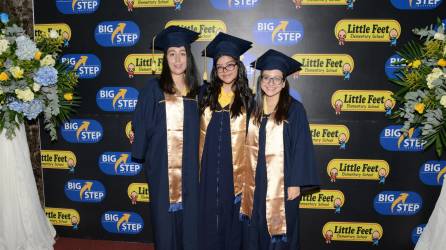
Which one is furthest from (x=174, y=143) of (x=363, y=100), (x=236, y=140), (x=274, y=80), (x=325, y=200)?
(x=363, y=100)

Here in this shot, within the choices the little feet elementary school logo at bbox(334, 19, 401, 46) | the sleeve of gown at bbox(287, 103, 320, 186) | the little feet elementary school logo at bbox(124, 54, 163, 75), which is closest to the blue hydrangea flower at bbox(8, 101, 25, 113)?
the little feet elementary school logo at bbox(124, 54, 163, 75)

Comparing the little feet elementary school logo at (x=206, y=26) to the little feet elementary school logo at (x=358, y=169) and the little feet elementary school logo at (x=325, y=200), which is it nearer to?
the little feet elementary school logo at (x=358, y=169)

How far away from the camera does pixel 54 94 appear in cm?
289

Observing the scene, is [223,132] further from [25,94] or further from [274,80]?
[25,94]

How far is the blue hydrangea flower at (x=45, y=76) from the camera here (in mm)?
2689

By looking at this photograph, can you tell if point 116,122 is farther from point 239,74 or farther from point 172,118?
point 239,74

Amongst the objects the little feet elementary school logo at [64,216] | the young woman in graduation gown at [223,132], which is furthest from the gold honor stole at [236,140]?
the little feet elementary school logo at [64,216]

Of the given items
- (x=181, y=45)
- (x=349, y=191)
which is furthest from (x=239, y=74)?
(x=349, y=191)

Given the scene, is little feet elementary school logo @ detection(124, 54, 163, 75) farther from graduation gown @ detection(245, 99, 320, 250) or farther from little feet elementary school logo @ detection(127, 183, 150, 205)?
graduation gown @ detection(245, 99, 320, 250)

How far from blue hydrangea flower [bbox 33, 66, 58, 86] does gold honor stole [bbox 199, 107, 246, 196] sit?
1.23m

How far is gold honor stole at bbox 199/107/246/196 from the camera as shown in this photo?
2.73m

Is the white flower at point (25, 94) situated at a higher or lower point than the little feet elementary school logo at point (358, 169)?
higher

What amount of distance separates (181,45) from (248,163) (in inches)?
42.3

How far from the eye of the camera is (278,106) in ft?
8.71
